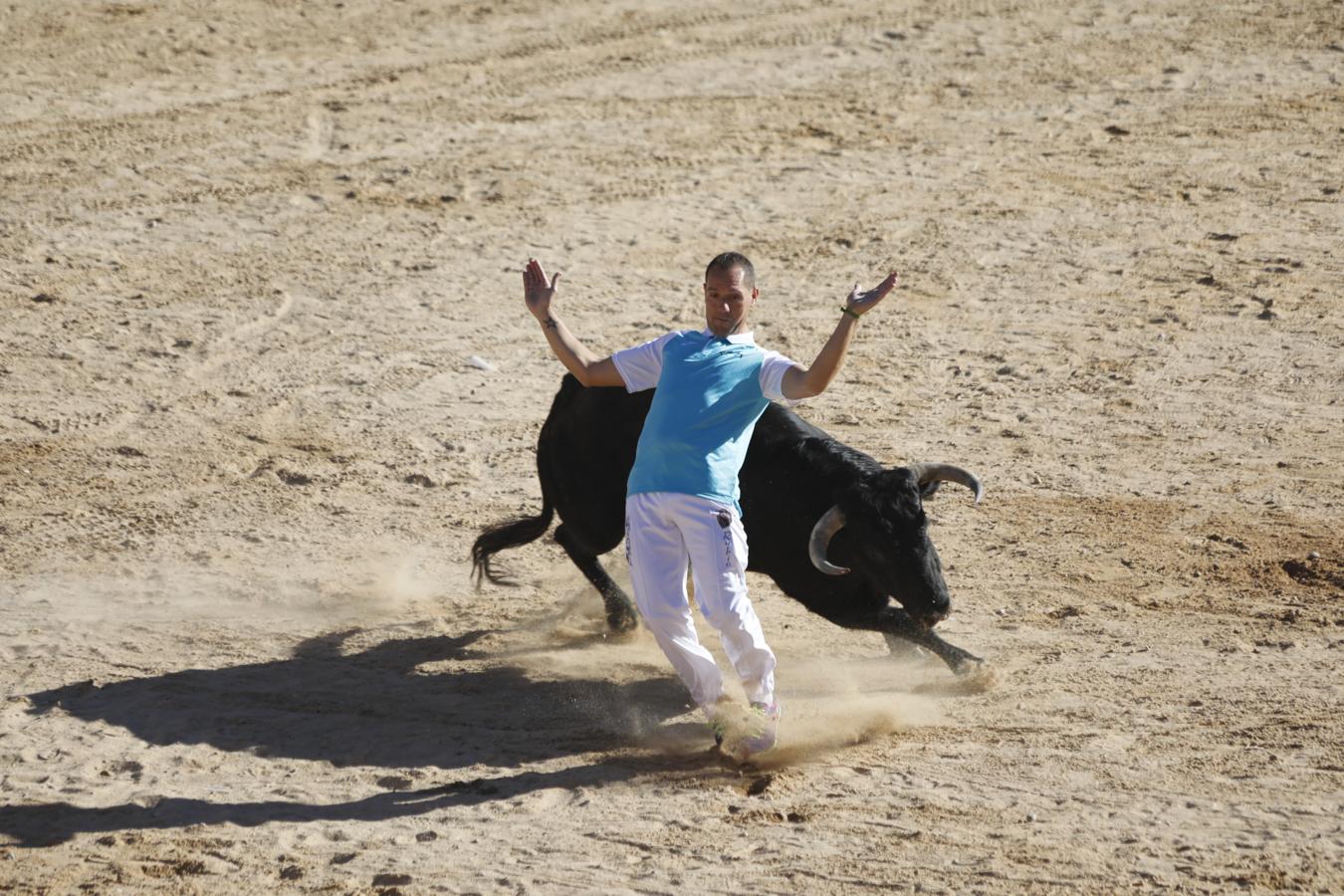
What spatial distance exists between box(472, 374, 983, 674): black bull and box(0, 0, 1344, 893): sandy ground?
385mm

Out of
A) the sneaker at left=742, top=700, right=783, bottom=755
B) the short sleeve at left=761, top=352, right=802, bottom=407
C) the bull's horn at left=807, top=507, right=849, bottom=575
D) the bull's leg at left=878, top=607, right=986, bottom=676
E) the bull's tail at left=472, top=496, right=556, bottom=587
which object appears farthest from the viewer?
the bull's tail at left=472, top=496, right=556, bottom=587

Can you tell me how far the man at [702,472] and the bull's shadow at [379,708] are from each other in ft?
2.78

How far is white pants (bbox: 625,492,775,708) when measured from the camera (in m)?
6.89

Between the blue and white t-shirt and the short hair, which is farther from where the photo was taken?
the blue and white t-shirt

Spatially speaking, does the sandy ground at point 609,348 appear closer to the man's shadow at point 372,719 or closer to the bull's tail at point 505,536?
the man's shadow at point 372,719

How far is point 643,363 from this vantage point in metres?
7.06

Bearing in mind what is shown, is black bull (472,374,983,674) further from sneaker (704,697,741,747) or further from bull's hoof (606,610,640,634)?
sneaker (704,697,741,747)

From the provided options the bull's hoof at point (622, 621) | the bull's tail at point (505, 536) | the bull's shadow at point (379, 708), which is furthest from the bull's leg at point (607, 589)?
the bull's shadow at point (379, 708)

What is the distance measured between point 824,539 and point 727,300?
140cm

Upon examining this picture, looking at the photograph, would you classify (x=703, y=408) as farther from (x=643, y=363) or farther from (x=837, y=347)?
(x=837, y=347)

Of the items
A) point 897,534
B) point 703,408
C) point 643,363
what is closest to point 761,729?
point 897,534

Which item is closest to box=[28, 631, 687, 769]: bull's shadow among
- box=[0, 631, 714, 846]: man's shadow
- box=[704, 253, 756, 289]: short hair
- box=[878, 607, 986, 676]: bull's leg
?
box=[0, 631, 714, 846]: man's shadow

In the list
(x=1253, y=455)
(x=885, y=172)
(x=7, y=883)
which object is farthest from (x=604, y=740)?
(x=885, y=172)

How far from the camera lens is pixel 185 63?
53.4 feet
